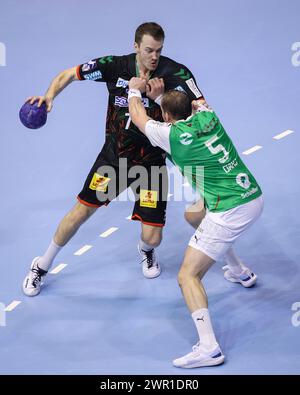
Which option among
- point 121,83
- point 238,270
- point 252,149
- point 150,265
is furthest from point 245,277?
point 252,149

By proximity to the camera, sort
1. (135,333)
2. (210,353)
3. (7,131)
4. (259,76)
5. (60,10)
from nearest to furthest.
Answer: (210,353), (135,333), (7,131), (259,76), (60,10)

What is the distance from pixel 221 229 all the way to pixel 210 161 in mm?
558

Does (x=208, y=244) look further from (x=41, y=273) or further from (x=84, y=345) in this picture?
(x=41, y=273)

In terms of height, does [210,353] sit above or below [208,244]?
below

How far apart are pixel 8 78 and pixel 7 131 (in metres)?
1.38

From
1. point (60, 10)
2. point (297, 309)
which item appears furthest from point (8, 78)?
point (297, 309)

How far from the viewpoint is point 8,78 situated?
36.6ft

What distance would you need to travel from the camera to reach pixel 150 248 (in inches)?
299

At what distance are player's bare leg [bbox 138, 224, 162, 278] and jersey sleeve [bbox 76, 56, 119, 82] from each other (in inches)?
57.5

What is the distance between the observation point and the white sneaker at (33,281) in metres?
7.22

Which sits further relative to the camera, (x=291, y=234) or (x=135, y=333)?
(x=291, y=234)

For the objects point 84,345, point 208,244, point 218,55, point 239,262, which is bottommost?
point 84,345

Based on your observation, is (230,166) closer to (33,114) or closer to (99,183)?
(99,183)

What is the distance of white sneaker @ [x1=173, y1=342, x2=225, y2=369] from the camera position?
6180 mm
